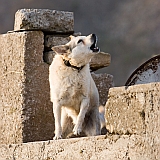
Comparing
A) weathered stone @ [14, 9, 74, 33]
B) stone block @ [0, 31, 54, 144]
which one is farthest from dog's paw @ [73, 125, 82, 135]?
weathered stone @ [14, 9, 74, 33]

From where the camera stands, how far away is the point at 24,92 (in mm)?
7328

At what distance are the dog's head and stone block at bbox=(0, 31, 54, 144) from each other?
0.68 meters

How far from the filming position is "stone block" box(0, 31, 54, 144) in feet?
24.0

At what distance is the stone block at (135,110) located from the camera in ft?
15.9

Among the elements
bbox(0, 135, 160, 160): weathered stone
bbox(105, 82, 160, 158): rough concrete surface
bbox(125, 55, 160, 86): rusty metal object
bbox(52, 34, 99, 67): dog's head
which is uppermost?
bbox(52, 34, 99, 67): dog's head

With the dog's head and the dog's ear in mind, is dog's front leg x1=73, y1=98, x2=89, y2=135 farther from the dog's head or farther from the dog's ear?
the dog's ear

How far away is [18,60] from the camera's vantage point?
293 inches

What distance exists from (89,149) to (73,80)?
1547 millimetres

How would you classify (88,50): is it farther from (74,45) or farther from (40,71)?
(40,71)

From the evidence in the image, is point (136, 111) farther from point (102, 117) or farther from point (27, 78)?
point (27, 78)

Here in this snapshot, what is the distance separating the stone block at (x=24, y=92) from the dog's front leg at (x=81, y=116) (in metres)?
0.78

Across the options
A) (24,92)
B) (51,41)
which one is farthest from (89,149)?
(51,41)

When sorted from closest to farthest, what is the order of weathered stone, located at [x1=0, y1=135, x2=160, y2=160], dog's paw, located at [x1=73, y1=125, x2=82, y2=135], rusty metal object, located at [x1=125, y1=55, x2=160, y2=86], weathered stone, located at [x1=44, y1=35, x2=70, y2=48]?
1. weathered stone, located at [x1=0, y1=135, x2=160, y2=160]
2. dog's paw, located at [x1=73, y1=125, x2=82, y2=135]
3. rusty metal object, located at [x1=125, y1=55, x2=160, y2=86]
4. weathered stone, located at [x1=44, y1=35, x2=70, y2=48]

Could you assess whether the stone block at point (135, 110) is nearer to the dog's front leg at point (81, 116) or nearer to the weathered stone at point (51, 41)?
the dog's front leg at point (81, 116)
